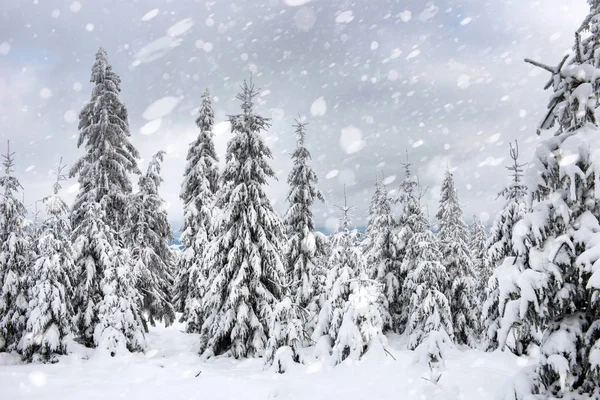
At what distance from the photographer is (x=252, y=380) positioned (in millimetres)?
11211

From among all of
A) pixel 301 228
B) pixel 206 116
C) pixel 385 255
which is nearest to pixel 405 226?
pixel 385 255

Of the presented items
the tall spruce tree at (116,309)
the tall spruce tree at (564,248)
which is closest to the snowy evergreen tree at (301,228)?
the tall spruce tree at (116,309)

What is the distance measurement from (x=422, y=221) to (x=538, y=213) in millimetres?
19217

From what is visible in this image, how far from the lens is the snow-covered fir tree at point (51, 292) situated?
49.7 feet

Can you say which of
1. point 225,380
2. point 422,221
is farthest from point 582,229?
point 422,221

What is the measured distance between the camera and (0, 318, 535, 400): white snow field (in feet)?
27.7

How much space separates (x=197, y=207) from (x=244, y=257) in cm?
767

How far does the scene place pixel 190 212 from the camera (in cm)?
2227

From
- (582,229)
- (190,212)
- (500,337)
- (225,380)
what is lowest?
(225,380)

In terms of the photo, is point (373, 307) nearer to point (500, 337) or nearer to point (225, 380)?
point (225, 380)

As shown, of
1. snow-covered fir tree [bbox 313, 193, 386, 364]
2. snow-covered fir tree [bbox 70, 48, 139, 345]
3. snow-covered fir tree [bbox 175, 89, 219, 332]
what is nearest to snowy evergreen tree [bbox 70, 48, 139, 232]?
snow-covered fir tree [bbox 70, 48, 139, 345]

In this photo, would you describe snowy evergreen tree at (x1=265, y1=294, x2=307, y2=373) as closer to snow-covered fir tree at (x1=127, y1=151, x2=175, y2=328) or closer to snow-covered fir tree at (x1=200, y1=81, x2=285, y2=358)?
snow-covered fir tree at (x1=200, y1=81, x2=285, y2=358)

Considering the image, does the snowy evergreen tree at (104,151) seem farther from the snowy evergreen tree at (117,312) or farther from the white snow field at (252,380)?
the white snow field at (252,380)

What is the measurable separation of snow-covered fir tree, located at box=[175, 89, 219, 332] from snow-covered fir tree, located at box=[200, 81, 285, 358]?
188 inches
